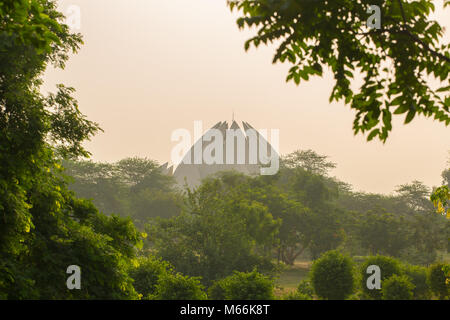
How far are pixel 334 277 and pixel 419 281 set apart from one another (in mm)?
7009

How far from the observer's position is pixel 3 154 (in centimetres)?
816

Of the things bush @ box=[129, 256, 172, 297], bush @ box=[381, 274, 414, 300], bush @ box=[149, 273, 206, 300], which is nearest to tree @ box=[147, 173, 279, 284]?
bush @ box=[381, 274, 414, 300]

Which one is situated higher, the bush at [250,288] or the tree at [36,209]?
the tree at [36,209]

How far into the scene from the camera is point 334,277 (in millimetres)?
22500

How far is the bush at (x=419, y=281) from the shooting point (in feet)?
83.6

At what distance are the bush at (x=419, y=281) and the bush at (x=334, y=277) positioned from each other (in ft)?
17.0

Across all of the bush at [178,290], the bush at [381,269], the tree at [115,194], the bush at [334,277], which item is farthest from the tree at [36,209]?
the tree at [115,194]

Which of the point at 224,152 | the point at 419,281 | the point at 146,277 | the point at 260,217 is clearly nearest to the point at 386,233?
the point at 419,281

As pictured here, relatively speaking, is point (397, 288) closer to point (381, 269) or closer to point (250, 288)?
point (381, 269)

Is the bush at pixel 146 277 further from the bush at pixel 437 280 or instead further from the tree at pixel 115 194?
the tree at pixel 115 194

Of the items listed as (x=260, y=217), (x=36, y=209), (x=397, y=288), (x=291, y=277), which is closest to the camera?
(x=36, y=209)
